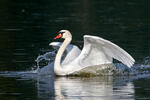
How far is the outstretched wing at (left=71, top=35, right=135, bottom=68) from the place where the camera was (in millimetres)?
15188

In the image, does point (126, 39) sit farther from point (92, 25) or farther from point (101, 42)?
point (101, 42)

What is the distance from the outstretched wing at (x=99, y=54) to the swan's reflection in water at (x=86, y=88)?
483mm

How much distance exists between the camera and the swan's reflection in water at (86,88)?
1255 cm

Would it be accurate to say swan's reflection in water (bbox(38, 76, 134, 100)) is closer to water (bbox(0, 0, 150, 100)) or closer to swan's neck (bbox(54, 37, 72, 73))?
water (bbox(0, 0, 150, 100))

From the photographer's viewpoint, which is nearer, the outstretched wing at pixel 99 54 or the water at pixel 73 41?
the water at pixel 73 41

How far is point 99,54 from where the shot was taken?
1585 cm

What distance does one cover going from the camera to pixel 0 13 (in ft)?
106

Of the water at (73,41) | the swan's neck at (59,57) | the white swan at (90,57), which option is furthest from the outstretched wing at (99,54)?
the water at (73,41)

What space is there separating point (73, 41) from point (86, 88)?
792 cm

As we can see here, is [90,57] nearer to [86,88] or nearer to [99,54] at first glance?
[99,54]

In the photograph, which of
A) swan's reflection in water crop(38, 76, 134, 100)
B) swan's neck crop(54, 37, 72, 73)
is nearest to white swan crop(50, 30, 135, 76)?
swan's neck crop(54, 37, 72, 73)

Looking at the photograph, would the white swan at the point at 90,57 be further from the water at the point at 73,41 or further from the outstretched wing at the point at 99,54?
the water at the point at 73,41

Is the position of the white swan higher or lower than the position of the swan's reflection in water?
higher

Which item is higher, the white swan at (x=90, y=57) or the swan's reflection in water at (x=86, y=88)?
the white swan at (x=90, y=57)
